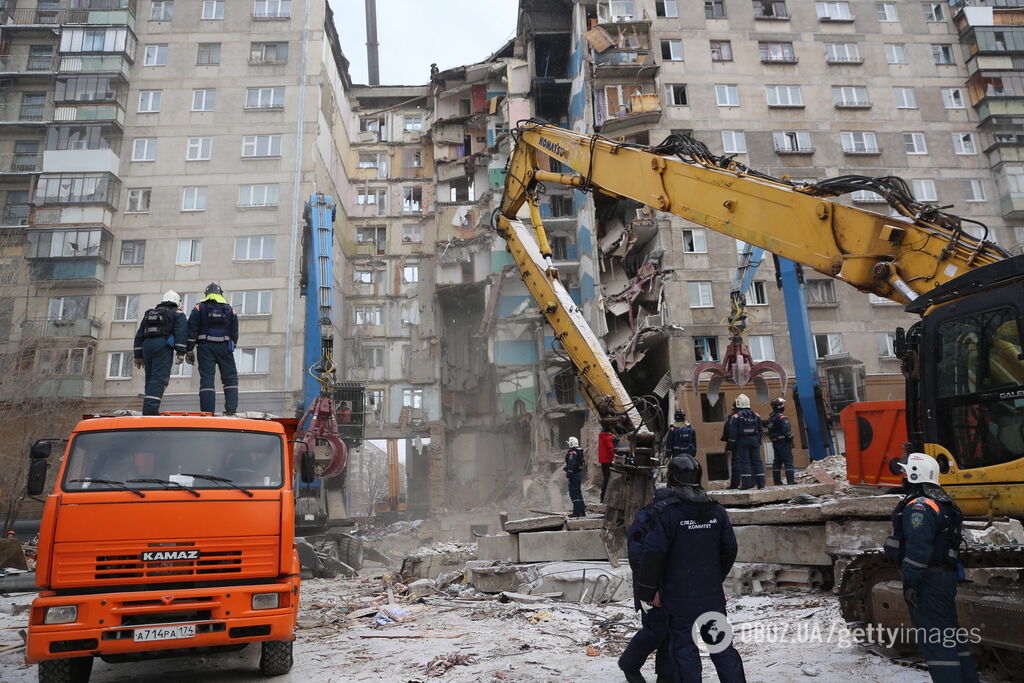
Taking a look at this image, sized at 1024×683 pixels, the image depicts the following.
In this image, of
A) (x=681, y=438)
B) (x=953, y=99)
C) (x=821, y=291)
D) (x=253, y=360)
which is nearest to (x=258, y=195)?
(x=253, y=360)

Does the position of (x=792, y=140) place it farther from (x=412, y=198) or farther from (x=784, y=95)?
(x=412, y=198)

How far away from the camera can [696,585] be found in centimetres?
450

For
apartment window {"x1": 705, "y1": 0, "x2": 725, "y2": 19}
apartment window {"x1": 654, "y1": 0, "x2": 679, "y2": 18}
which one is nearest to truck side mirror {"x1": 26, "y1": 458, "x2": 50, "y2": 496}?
apartment window {"x1": 654, "y1": 0, "x2": 679, "y2": 18}

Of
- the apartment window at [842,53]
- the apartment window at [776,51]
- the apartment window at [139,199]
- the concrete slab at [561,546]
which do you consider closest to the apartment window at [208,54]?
the apartment window at [139,199]

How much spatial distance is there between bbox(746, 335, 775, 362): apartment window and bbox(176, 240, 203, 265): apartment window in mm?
26905

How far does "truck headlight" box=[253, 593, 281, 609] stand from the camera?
554 cm

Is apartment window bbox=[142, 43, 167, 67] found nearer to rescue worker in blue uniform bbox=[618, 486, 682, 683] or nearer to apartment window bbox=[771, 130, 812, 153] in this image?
apartment window bbox=[771, 130, 812, 153]

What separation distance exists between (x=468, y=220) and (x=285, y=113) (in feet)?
38.9

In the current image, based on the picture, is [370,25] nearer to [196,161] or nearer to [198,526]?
[196,161]

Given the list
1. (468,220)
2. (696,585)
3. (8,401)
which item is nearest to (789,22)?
(468,220)

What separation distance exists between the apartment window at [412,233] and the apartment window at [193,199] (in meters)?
12.3

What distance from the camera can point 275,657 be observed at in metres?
6.15

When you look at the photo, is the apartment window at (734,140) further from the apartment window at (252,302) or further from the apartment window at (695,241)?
the apartment window at (252,302)

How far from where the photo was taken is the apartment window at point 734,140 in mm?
31672
